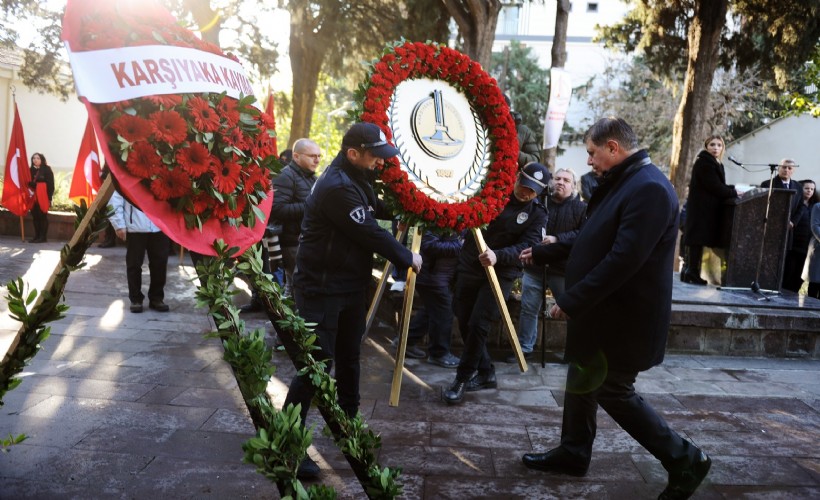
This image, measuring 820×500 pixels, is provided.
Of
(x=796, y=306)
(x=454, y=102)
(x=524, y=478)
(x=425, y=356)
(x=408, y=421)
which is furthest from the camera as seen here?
(x=796, y=306)

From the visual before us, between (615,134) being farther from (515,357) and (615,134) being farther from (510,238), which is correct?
(515,357)

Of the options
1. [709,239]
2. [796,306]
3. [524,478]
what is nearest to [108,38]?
[524,478]

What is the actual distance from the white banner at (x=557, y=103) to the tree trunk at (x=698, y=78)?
3804mm

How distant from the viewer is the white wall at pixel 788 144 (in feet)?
83.6

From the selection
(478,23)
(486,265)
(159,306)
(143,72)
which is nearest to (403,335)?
(486,265)

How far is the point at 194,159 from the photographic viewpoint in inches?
108

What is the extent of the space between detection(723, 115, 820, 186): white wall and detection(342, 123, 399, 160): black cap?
23452 millimetres

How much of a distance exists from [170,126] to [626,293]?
7.79ft

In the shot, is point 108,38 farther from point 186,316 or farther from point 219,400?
point 186,316

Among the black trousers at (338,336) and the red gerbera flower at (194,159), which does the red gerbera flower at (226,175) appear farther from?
the black trousers at (338,336)

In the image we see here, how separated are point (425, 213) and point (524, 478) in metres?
1.90

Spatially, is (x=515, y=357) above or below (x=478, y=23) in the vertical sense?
below

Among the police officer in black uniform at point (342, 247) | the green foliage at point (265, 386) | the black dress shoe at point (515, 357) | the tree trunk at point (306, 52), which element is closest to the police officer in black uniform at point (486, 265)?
the black dress shoe at point (515, 357)

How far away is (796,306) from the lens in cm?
773
